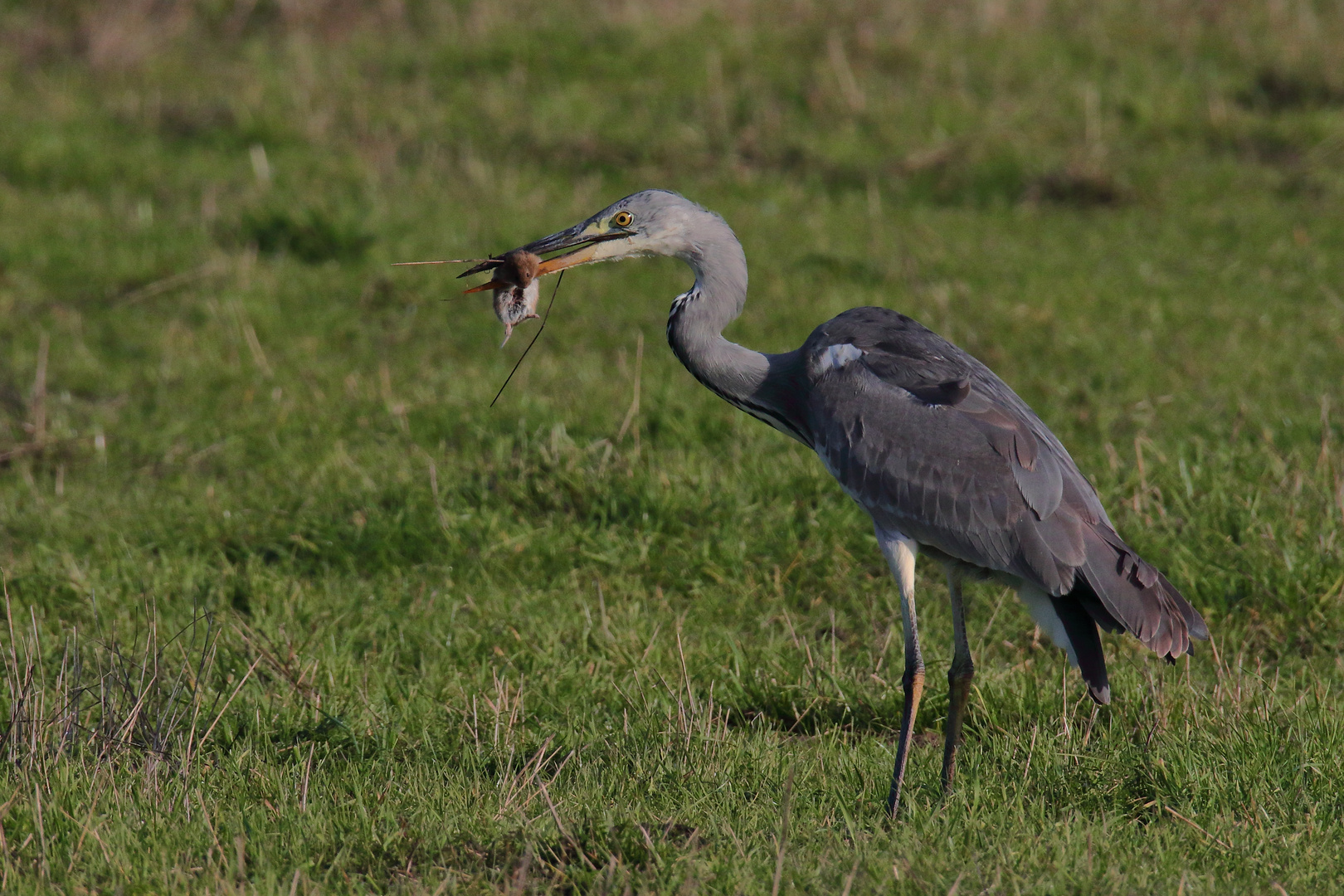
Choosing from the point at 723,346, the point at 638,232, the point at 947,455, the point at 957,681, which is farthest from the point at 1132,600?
the point at 638,232

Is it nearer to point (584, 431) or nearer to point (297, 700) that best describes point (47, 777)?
point (297, 700)

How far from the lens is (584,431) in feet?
21.8

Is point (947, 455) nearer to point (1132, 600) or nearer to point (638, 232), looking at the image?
point (1132, 600)

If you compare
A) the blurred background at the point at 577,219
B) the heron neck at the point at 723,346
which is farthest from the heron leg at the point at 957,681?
the blurred background at the point at 577,219

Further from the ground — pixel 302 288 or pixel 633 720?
pixel 302 288

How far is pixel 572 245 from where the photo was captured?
492cm

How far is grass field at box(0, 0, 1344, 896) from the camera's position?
12.5 ft

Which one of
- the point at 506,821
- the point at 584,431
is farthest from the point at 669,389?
the point at 506,821

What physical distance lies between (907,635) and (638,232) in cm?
170

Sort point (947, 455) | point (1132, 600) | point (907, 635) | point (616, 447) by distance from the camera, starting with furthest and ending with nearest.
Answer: point (616, 447) → point (947, 455) → point (907, 635) → point (1132, 600)

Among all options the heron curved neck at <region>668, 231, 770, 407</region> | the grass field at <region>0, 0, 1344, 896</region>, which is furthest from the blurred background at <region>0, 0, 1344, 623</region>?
the heron curved neck at <region>668, 231, 770, 407</region>

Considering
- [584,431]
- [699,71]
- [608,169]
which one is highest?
[699,71]

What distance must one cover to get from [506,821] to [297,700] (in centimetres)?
128

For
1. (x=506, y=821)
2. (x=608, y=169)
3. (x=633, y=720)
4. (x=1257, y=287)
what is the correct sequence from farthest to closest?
(x=608, y=169), (x=1257, y=287), (x=633, y=720), (x=506, y=821)
